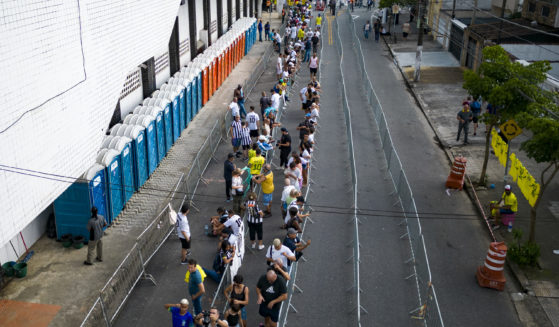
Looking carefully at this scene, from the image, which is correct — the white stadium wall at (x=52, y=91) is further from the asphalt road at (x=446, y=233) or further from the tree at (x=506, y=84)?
the tree at (x=506, y=84)

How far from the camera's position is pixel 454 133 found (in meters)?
22.5

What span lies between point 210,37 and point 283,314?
25.4m

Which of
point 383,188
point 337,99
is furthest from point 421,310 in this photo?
point 337,99

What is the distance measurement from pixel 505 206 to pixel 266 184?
6548 mm

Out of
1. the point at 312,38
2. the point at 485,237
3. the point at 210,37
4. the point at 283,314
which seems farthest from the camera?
the point at 312,38

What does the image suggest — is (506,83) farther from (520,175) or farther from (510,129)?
(520,175)

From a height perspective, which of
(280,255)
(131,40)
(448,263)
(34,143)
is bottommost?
(448,263)

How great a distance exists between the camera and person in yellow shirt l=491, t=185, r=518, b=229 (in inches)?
570

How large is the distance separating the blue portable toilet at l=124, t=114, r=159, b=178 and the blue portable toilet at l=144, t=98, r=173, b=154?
136 centimetres

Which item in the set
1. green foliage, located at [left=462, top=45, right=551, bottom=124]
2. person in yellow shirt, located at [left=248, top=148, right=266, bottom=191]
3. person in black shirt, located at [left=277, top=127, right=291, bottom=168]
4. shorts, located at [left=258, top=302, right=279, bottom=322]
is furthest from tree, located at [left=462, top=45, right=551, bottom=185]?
shorts, located at [left=258, top=302, right=279, bottom=322]

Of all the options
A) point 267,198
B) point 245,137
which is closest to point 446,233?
point 267,198

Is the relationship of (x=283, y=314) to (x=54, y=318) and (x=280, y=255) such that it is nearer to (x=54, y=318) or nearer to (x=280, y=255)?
(x=280, y=255)

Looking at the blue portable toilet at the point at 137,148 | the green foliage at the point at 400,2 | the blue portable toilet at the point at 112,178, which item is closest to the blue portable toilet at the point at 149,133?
the blue portable toilet at the point at 137,148

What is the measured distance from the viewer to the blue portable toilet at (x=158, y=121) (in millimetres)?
17391
